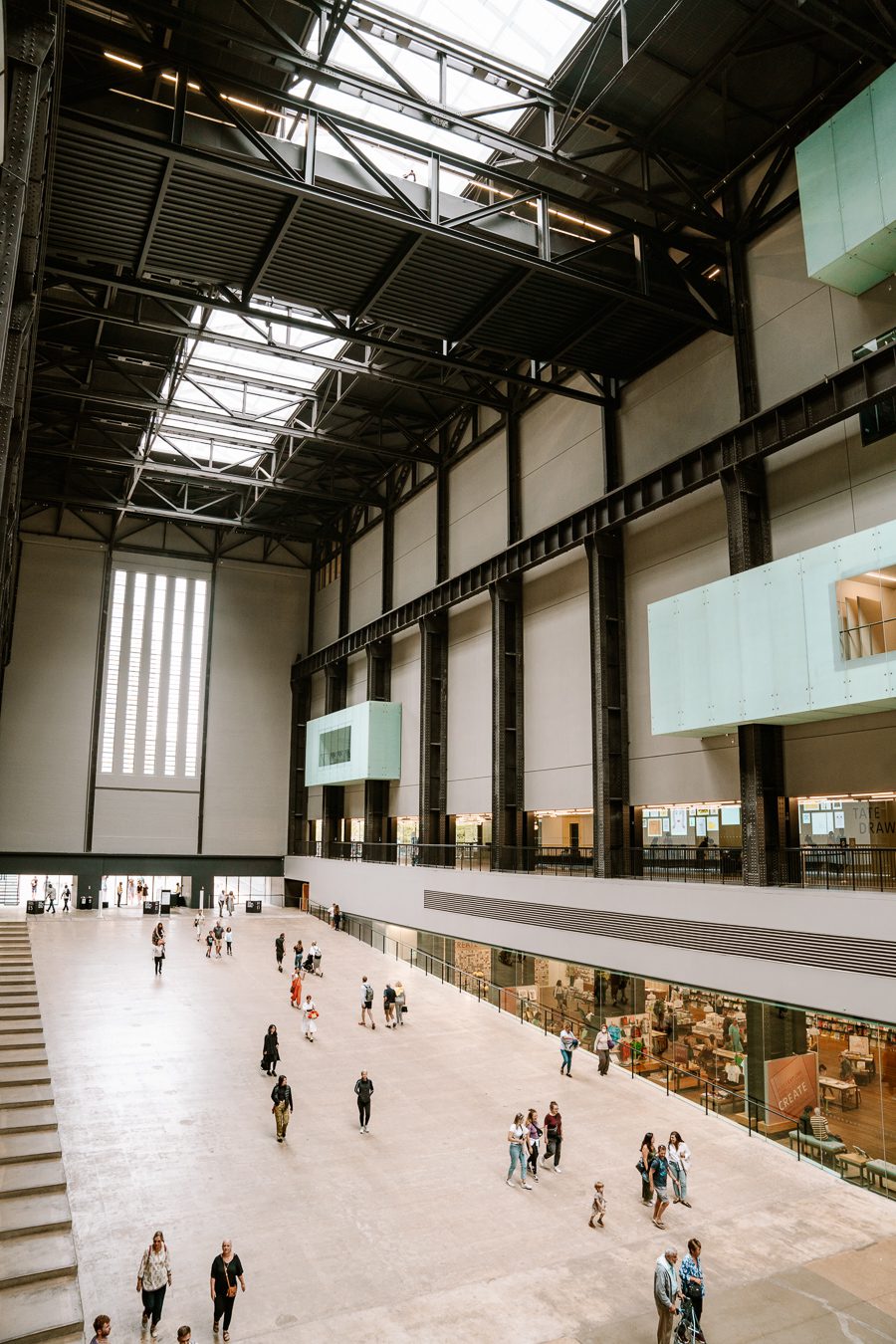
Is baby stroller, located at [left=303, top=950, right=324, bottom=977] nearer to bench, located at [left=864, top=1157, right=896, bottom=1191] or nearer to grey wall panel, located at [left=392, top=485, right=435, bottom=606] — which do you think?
grey wall panel, located at [left=392, top=485, right=435, bottom=606]

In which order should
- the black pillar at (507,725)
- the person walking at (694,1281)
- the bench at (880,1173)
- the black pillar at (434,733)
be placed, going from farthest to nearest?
1. the black pillar at (434,733)
2. the black pillar at (507,725)
3. the bench at (880,1173)
4. the person walking at (694,1281)

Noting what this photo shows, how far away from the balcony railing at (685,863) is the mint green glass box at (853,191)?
12.8m

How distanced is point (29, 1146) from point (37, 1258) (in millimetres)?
4027

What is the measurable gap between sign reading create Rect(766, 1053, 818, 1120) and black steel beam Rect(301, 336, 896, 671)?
52.1 ft

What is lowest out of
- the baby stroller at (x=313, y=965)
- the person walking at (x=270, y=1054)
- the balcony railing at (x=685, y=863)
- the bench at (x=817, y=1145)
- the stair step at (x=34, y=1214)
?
the bench at (x=817, y=1145)

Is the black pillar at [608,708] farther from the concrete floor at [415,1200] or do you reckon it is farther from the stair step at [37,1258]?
the stair step at [37,1258]

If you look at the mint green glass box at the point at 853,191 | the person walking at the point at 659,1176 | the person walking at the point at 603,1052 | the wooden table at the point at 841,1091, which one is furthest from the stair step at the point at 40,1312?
the mint green glass box at the point at 853,191

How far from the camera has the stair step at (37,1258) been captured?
40.5 feet

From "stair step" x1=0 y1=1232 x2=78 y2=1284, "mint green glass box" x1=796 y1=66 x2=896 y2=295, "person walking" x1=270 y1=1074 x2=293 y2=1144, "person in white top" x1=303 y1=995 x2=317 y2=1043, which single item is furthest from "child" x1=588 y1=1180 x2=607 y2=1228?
"mint green glass box" x1=796 y1=66 x2=896 y2=295

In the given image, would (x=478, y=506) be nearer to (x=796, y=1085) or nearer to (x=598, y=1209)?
(x=796, y=1085)

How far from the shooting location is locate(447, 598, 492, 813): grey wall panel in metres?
36.1

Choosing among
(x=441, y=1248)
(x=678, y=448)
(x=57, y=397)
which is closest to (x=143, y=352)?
(x=57, y=397)

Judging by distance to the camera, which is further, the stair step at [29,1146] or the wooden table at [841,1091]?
the wooden table at [841,1091]

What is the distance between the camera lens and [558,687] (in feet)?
103
